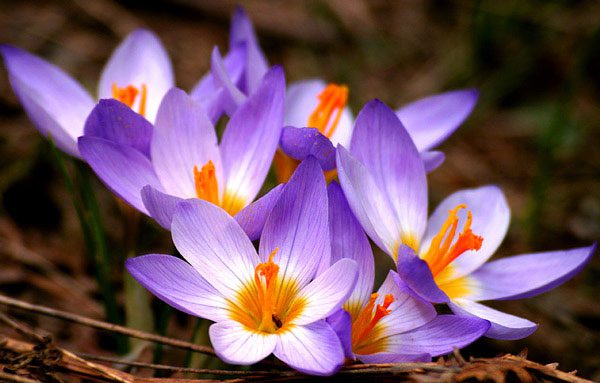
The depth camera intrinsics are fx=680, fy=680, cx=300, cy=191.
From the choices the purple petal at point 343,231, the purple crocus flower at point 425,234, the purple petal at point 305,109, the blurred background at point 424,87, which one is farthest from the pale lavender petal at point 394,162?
the blurred background at point 424,87

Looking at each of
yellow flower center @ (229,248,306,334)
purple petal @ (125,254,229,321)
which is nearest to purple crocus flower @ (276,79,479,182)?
yellow flower center @ (229,248,306,334)

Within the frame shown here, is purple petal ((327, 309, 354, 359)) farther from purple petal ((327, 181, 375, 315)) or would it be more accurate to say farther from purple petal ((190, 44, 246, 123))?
purple petal ((190, 44, 246, 123))

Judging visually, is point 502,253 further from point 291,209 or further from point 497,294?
point 291,209

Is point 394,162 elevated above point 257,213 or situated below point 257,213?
above

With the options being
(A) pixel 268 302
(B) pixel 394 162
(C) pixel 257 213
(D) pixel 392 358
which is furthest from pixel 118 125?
(D) pixel 392 358

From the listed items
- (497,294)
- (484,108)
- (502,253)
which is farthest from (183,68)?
(497,294)

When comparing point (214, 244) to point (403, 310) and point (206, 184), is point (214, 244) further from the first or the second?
point (403, 310)

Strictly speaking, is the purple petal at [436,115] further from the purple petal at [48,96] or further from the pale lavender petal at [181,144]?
the purple petal at [48,96]
